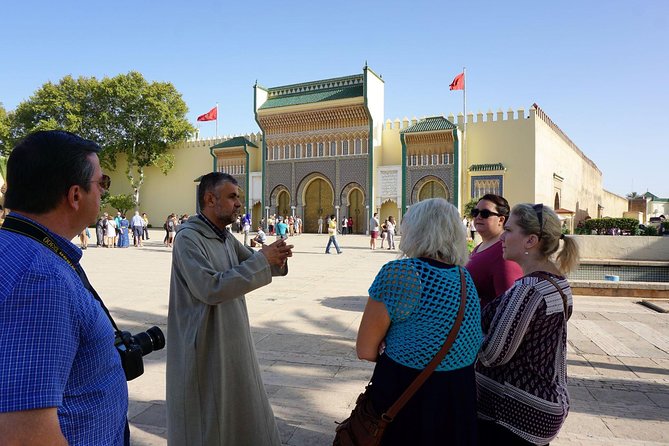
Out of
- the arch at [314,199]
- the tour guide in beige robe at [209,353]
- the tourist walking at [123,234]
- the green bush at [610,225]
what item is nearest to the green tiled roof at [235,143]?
the arch at [314,199]

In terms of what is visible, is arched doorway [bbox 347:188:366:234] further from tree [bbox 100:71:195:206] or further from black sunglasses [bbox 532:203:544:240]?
black sunglasses [bbox 532:203:544:240]

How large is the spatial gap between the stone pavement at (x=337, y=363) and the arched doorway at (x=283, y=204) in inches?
871

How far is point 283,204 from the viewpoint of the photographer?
30703 mm

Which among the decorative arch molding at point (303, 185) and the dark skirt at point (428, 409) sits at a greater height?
the decorative arch molding at point (303, 185)

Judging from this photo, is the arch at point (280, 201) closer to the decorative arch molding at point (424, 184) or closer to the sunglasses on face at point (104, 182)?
the decorative arch molding at point (424, 184)

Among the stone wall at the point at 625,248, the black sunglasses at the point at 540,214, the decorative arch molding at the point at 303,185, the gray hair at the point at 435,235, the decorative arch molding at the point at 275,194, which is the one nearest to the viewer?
the gray hair at the point at 435,235

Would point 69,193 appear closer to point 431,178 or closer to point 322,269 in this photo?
point 322,269

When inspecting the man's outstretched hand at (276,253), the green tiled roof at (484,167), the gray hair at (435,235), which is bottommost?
the man's outstretched hand at (276,253)

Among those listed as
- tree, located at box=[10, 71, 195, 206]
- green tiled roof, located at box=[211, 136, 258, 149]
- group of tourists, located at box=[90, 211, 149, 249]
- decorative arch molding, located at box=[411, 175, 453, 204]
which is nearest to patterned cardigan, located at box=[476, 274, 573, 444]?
group of tourists, located at box=[90, 211, 149, 249]

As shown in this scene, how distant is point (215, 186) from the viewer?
2.25 m

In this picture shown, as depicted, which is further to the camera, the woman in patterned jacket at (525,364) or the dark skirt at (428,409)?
the woman in patterned jacket at (525,364)

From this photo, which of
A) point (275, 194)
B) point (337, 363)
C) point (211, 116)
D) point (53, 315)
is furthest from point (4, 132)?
point (53, 315)

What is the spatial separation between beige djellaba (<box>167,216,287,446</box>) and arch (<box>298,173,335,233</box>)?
2679 cm

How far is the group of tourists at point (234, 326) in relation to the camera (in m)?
0.88
